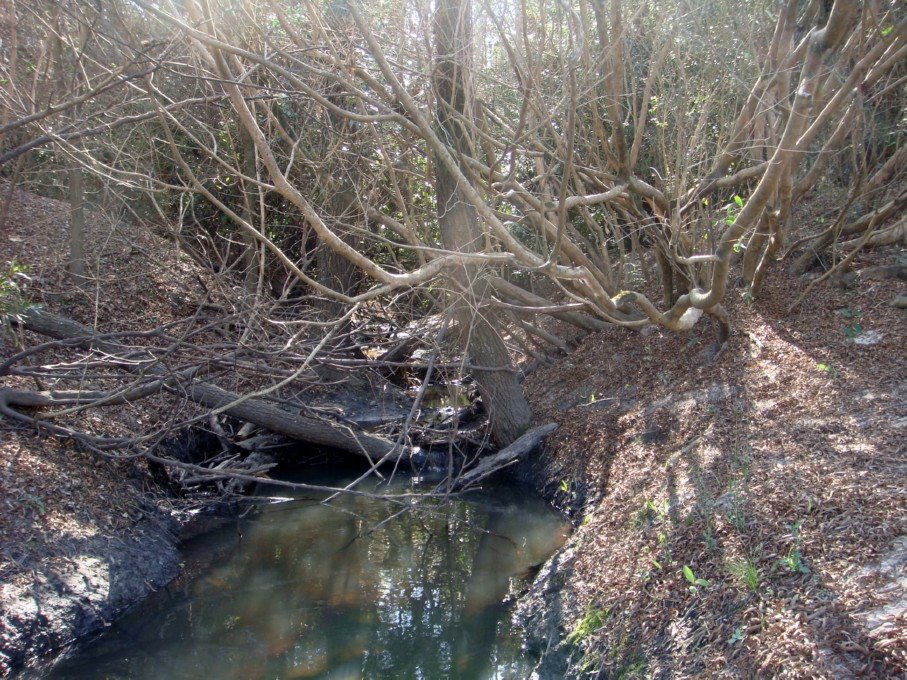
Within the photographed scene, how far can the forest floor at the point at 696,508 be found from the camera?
4.00 meters

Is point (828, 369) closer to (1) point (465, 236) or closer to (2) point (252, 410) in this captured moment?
(1) point (465, 236)

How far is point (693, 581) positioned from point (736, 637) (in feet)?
1.91

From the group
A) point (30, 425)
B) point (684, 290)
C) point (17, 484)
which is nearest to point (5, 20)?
point (30, 425)

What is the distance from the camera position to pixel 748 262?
794cm

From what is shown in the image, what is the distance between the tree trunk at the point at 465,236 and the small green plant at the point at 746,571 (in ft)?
11.0

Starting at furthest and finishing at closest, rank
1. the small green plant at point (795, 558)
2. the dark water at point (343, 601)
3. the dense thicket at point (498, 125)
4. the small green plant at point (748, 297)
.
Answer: the small green plant at point (748, 297), the dense thicket at point (498, 125), the dark water at point (343, 601), the small green plant at point (795, 558)

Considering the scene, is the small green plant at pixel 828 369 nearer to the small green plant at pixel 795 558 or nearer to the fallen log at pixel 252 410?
the small green plant at pixel 795 558

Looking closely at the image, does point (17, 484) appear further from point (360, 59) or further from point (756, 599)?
point (756, 599)

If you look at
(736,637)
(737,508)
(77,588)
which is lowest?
(77,588)

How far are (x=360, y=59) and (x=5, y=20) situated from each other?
330cm

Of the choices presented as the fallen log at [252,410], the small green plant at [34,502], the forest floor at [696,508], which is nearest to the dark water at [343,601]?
the forest floor at [696,508]

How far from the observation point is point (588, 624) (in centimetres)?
509

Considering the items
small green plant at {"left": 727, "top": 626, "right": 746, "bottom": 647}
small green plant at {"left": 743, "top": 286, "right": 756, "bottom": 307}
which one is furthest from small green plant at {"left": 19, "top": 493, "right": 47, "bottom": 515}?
small green plant at {"left": 743, "top": 286, "right": 756, "bottom": 307}

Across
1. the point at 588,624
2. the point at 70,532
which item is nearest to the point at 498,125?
the point at 588,624
